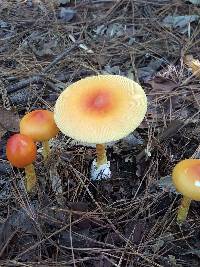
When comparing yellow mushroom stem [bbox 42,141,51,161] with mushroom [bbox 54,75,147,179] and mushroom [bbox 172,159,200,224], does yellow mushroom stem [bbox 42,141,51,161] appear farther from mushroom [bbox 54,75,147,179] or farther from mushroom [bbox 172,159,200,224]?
mushroom [bbox 172,159,200,224]

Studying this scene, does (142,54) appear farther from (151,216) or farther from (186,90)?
(151,216)

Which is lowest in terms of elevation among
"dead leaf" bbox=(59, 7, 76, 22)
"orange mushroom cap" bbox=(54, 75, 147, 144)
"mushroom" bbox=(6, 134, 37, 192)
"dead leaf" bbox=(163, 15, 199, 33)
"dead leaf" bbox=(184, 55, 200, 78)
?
"dead leaf" bbox=(184, 55, 200, 78)

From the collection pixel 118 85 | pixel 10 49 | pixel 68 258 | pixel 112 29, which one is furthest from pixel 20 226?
pixel 112 29

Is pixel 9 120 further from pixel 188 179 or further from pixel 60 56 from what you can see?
pixel 188 179

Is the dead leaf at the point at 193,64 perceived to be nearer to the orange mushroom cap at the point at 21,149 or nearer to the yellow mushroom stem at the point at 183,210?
the yellow mushroom stem at the point at 183,210

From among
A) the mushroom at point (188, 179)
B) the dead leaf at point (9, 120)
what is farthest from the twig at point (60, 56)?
the mushroom at point (188, 179)

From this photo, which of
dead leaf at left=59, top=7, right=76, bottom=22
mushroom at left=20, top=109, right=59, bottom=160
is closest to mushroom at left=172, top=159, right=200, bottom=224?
mushroom at left=20, top=109, right=59, bottom=160
